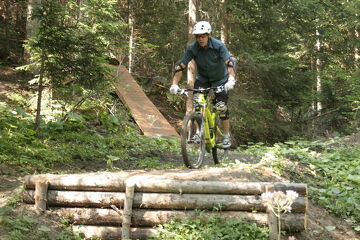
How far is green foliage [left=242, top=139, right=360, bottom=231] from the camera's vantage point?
6.01 metres

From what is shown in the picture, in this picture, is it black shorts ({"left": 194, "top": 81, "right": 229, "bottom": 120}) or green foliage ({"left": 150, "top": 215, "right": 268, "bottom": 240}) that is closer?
green foliage ({"left": 150, "top": 215, "right": 268, "bottom": 240})

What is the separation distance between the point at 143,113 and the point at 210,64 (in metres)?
8.11

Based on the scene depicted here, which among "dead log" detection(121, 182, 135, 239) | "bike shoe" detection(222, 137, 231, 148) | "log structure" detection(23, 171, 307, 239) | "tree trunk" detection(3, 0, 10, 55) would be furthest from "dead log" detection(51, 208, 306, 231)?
"tree trunk" detection(3, 0, 10, 55)

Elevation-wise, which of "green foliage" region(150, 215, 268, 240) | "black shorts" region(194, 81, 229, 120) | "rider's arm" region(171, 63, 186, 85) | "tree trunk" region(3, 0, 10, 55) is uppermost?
"tree trunk" region(3, 0, 10, 55)

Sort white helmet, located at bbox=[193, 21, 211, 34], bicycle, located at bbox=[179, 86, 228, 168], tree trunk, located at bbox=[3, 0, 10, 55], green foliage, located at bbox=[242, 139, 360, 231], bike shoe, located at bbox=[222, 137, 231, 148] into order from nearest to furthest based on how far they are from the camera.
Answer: green foliage, located at bbox=[242, 139, 360, 231], white helmet, located at bbox=[193, 21, 211, 34], bicycle, located at bbox=[179, 86, 228, 168], bike shoe, located at bbox=[222, 137, 231, 148], tree trunk, located at bbox=[3, 0, 10, 55]

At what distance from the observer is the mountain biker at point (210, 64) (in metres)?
6.72

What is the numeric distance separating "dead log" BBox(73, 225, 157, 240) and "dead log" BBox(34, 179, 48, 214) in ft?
1.72

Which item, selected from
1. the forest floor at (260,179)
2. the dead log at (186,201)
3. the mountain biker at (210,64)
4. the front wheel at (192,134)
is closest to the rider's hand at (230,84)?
the mountain biker at (210,64)

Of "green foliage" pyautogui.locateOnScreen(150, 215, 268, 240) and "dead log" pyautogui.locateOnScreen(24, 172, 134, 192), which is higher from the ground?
"dead log" pyautogui.locateOnScreen(24, 172, 134, 192)

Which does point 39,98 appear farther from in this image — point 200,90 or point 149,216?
point 149,216

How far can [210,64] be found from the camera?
278 inches

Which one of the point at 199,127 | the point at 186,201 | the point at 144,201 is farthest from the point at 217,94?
the point at 144,201

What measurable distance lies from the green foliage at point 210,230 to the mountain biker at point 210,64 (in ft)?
8.43

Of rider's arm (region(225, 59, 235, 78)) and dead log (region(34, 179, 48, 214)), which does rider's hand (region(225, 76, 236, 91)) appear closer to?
rider's arm (region(225, 59, 235, 78))
